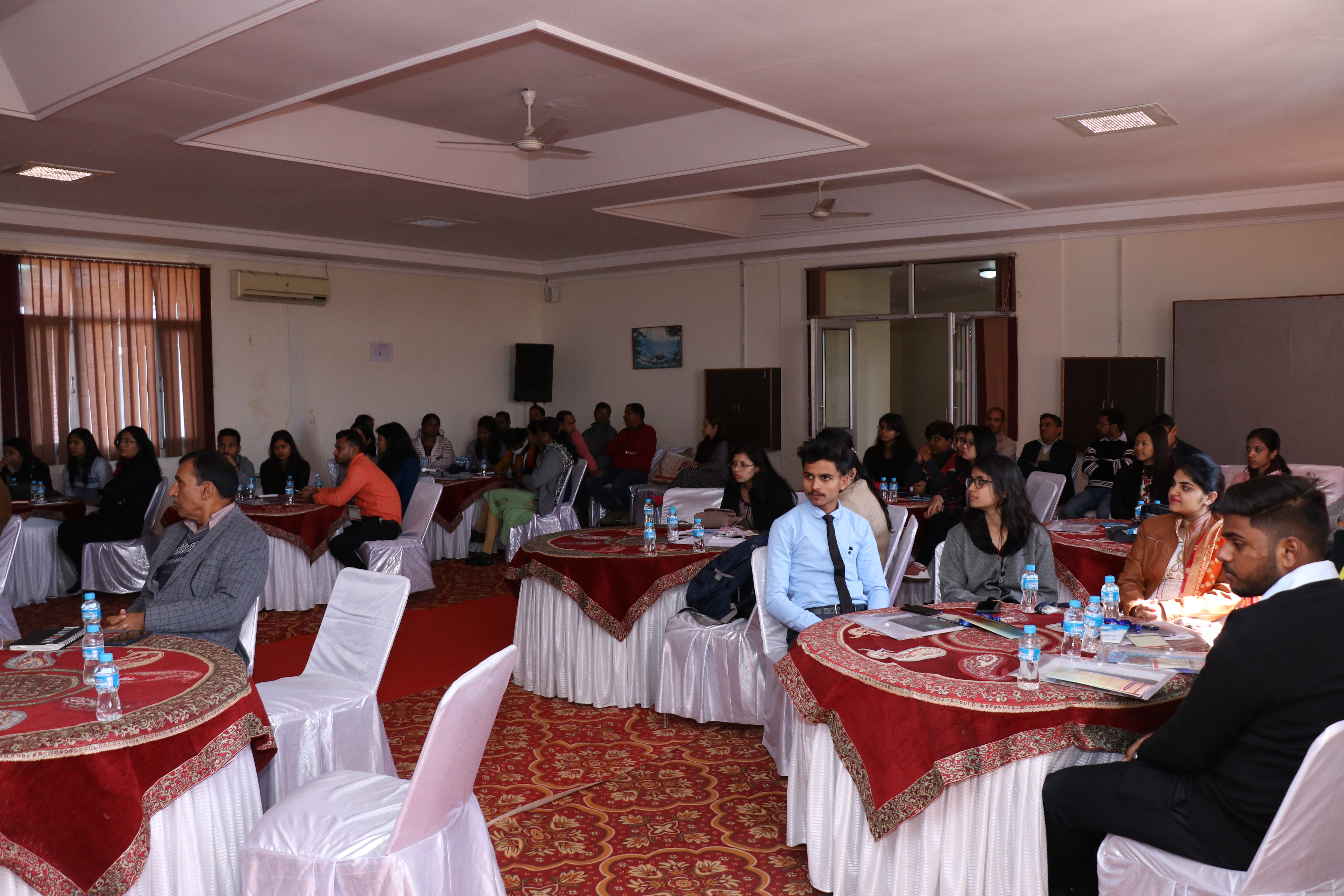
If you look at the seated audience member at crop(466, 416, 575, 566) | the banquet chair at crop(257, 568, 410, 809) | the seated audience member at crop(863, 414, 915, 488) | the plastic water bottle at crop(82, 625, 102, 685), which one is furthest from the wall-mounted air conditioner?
the plastic water bottle at crop(82, 625, 102, 685)

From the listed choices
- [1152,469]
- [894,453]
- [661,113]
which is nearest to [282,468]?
[661,113]

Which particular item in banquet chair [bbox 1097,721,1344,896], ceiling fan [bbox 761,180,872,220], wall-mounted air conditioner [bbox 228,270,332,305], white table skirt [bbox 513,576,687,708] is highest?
ceiling fan [bbox 761,180,872,220]

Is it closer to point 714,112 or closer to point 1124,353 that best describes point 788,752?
point 714,112

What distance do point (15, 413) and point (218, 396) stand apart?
1870mm

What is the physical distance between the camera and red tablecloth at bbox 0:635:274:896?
234cm

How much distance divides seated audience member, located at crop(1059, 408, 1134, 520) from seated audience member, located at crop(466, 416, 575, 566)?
4.25 meters

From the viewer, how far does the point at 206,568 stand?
12.0ft

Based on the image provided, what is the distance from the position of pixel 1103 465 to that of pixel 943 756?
666cm

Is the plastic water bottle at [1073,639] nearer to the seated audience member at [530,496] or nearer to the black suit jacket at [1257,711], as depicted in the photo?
the black suit jacket at [1257,711]

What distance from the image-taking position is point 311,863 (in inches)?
96.7

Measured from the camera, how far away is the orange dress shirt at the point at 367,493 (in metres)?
6.94

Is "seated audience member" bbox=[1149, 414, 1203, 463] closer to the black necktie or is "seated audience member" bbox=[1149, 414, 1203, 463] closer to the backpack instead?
the backpack

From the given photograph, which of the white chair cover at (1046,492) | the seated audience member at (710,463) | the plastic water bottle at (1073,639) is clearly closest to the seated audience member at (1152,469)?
the white chair cover at (1046,492)

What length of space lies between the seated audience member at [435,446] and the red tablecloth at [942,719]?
8.46m
